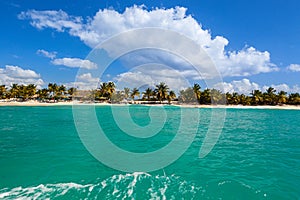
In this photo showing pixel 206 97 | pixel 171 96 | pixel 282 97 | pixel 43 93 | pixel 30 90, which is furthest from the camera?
pixel 171 96

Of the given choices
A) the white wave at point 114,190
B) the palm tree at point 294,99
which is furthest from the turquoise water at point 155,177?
the palm tree at point 294,99

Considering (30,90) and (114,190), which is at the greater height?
(30,90)

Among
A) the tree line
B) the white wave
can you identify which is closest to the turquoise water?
the white wave

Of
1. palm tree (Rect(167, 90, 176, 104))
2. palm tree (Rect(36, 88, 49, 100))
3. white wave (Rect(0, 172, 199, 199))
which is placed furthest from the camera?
palm tree (Rect(167, 90, 176, 104))

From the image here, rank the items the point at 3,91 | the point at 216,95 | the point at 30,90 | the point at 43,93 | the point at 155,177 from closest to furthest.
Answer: the point at 155,177, the point at 3,91, the point at 30,90, the point at 43,93, the point at 216,95

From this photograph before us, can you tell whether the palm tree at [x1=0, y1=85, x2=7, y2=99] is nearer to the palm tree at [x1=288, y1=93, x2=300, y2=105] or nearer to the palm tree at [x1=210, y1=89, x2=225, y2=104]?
the palm tree at [x1=210, y1=89, x2=225, y2=104]

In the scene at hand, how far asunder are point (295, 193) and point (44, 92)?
12169cm

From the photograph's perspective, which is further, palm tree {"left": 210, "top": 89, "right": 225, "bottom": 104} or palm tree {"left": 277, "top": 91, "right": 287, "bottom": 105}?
palm tree {"left": 277, "top": 91, "right": 287, "bottom": 105}

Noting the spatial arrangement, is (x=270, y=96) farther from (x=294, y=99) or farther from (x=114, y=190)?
(x=114, y=190)

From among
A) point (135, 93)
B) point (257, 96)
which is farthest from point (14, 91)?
point (257, 96)

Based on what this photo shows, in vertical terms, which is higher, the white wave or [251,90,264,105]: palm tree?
[251,90,264,105]: palm tree

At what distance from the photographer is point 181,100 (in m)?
131

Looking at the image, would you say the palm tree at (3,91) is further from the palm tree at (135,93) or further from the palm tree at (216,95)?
the palm tree at (216,95)

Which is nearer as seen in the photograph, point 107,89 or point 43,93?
point 43,93
